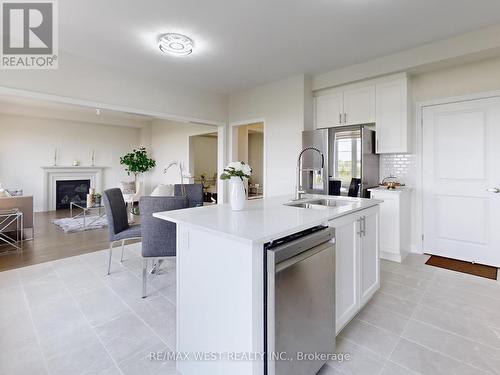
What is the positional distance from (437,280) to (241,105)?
4.19 meters

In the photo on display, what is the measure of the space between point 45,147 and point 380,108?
839 cm

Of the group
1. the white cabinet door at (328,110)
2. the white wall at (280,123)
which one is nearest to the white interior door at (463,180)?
the white cabinet door at (328,110)

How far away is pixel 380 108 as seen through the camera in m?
3.72

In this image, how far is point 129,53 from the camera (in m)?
3.43

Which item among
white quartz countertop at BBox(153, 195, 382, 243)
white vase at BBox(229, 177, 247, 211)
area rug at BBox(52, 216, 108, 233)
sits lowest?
area rug at BBox(52, 216, 108, 233)

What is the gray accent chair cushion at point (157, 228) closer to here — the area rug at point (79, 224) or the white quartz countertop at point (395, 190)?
the white quartz countertop at point (395, 190)

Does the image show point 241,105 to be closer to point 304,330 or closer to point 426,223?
point 426,223

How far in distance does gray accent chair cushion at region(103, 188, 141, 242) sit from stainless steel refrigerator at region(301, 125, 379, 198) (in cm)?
249

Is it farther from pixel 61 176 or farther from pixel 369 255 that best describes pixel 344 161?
pixel 61 176

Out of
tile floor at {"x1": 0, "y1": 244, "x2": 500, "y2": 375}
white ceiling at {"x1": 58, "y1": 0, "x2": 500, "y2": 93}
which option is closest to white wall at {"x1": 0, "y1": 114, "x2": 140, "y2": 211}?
white ceiling at {"x1": 58, "y1": 0, "x2": 500, "y2": 93}

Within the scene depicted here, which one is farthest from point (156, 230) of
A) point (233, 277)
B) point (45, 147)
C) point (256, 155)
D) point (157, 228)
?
point (256, 155)

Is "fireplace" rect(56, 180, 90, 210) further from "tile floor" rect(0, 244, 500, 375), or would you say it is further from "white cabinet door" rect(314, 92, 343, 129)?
"white cabinet door" rect(314, 92, 343, 129)

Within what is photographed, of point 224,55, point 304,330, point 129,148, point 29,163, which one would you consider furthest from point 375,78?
point 29,163

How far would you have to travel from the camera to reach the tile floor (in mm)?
1631
